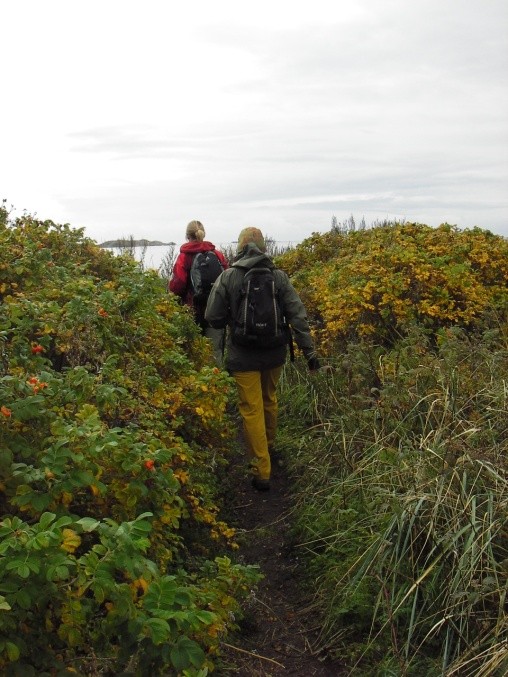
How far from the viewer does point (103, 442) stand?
2.90 m

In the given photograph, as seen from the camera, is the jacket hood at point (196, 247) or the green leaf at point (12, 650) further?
the jacket hood at point (196, 247)

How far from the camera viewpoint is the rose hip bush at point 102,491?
97.3 inches

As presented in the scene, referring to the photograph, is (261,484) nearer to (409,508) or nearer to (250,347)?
(250,347)

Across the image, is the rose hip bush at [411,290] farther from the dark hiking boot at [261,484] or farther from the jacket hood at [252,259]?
the dark hiking boot at [261,484]

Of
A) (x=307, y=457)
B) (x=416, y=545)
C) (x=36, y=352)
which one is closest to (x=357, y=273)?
(x=307, y=457)

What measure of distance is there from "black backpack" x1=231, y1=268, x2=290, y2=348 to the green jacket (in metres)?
0.07

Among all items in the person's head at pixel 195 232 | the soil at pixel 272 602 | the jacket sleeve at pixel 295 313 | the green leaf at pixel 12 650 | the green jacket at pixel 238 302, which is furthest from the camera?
the person's head at pixel 195 232

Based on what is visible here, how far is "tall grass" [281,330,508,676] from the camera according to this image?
3.85 m

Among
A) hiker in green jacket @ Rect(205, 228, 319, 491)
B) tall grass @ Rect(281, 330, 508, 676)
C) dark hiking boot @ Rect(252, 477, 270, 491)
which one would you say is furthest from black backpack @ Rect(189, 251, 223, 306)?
dark hiking boot @ Rect(252, 477, 270, 491)

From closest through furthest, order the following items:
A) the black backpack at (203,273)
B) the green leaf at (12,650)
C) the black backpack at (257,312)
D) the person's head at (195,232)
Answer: the green leaf at (12,650) → the black backpack at (257,312) → the black backpack at (203,273) → the person's head at (195,232)

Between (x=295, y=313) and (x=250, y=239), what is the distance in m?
0.70

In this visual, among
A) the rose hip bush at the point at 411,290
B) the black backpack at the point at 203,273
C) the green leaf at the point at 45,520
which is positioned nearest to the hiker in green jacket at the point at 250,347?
the rose hip bush at the point at 411,290

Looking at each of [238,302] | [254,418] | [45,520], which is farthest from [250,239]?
[45,520]

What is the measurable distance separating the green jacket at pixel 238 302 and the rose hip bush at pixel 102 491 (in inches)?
31.5
